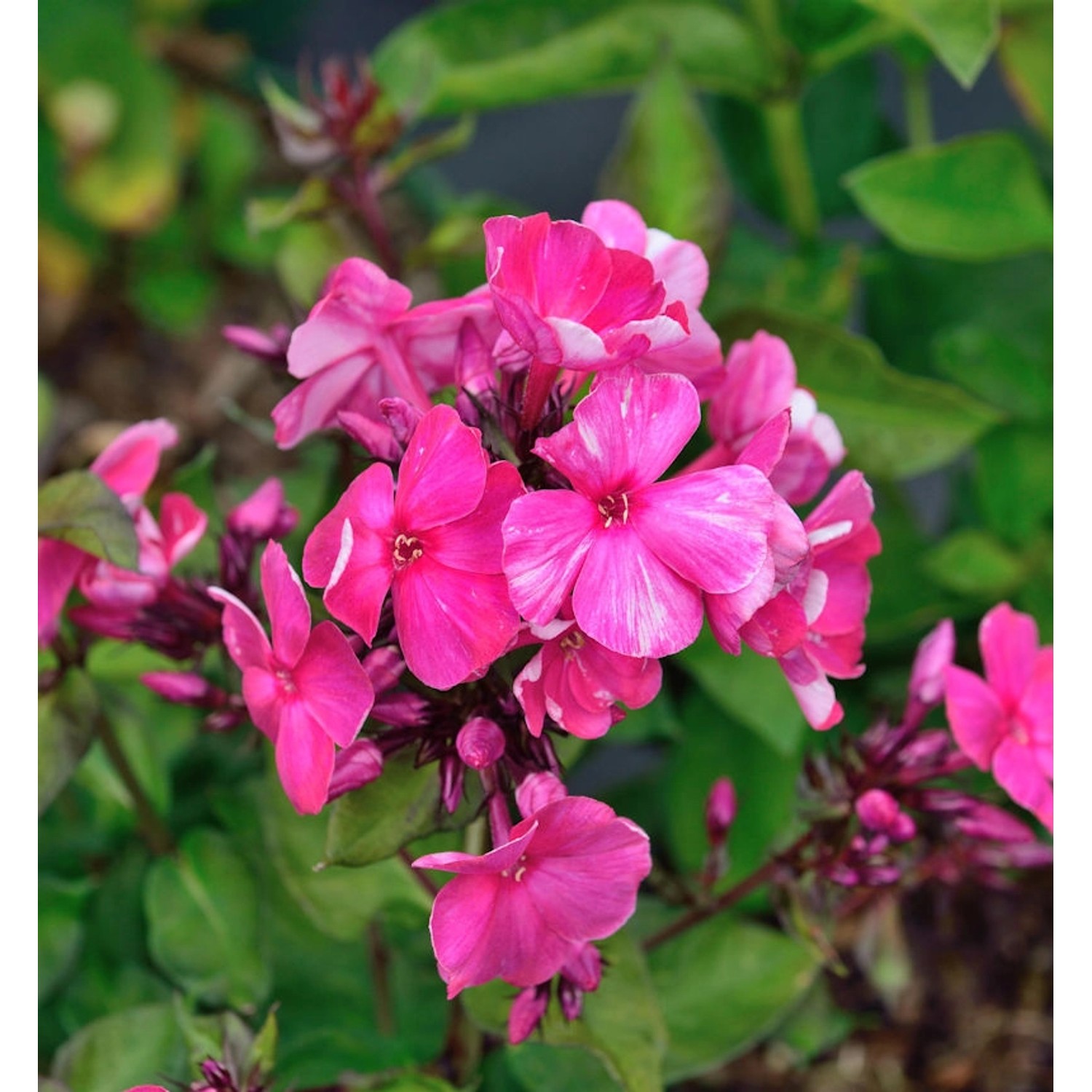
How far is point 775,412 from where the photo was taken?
22.9 inches

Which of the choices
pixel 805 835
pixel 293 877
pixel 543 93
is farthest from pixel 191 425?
pixel 805 835

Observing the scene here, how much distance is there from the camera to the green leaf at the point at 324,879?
74 centimetres

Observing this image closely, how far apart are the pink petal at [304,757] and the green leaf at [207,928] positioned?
296 millimetres

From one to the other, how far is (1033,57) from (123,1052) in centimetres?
97

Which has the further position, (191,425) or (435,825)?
(191,425)

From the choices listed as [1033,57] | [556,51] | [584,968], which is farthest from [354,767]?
[1033,57]

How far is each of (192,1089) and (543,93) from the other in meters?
0.74

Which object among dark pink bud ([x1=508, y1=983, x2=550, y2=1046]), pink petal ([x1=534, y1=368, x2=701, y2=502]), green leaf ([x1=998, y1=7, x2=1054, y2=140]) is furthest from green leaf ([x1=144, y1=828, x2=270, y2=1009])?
green leaf ([x1=998, y1=7, x2=1054, y2=140])

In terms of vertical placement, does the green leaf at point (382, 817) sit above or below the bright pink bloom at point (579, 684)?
below

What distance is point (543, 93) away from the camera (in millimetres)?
959

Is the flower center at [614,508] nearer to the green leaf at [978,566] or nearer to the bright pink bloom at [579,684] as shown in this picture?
the bright pink bloom at [579,684]

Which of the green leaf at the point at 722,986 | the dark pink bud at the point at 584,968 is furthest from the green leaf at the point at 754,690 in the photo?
the dark pink bud at the point at 584,968

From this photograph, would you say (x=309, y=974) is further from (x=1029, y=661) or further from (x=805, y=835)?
(x=1029, y=661)

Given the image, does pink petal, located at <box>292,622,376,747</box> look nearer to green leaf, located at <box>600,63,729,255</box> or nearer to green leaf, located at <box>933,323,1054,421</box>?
green leaf, located at <box>600,63,729,255</box>
